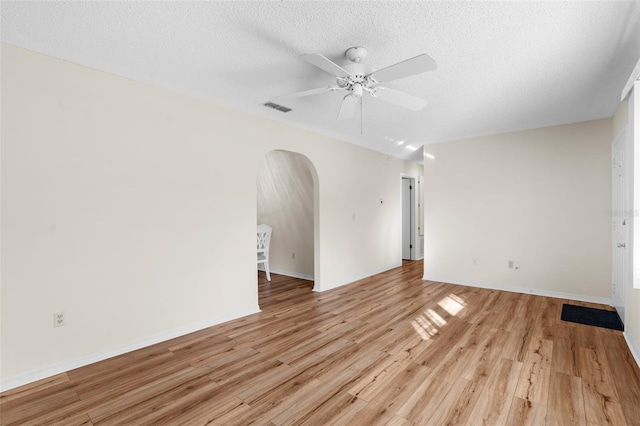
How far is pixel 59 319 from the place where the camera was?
2395mm

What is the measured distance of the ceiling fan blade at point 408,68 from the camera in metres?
1.89

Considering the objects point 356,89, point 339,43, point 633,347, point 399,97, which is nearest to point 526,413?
point 633,347

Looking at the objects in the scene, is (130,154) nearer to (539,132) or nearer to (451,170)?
(451,170)

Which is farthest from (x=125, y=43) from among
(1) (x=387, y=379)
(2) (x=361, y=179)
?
(2) (x=361, y=179)

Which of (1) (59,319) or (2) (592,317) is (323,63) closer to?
(1) (59,319)

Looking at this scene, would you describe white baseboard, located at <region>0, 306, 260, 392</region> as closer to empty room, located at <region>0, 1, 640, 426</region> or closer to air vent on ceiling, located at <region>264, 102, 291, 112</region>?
empty room, located at <region>0, 1, 640, 426</region>

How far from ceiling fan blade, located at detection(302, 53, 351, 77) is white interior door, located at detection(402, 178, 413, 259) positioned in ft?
18.2

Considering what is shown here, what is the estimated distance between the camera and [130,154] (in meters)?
2.79

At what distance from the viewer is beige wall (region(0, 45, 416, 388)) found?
2242 millimetres

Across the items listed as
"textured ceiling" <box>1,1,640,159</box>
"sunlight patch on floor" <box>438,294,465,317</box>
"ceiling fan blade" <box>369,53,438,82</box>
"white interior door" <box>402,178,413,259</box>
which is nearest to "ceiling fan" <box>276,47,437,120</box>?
"ceiling fan blade" <box>369,53,438,82</box>

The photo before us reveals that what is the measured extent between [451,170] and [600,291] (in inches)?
104

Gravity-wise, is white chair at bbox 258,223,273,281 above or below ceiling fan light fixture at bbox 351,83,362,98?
below

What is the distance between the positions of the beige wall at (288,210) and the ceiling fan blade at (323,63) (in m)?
3.39

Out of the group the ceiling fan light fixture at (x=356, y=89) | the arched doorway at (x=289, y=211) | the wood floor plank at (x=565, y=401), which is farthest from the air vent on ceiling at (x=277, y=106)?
the wood floor plank at (x=565, y=401)
